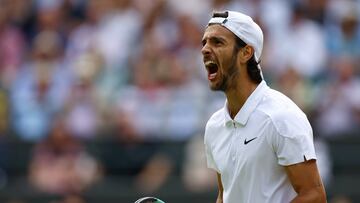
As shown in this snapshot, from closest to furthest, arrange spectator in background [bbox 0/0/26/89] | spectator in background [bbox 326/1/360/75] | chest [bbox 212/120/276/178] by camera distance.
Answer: chest [bbox 212/120/276/178], spectator in background [bbox 326/1/360/75], spectator in background [bbox 0/0/26/89]

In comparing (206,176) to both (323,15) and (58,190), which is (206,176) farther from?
(323,15)

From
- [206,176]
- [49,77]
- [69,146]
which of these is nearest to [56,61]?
[49,77]

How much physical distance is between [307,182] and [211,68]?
0.88 metres

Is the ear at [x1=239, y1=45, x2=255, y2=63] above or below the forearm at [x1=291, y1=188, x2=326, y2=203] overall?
above

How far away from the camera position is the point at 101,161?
13359mm

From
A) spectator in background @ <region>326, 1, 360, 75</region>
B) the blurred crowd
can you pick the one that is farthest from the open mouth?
spectator in background @ <region>326, 1, 360, 75</region>

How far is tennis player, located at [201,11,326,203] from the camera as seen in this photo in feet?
19.8

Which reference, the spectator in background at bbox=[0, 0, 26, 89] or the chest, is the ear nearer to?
the chest

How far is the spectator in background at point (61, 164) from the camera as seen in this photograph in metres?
12.9

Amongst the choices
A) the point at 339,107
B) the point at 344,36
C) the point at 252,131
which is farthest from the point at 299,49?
the point at 252,131

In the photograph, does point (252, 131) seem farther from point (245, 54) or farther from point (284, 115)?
point (245, 54)

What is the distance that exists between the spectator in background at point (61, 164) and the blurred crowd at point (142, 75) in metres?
0.01

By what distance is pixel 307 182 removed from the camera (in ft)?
19.7

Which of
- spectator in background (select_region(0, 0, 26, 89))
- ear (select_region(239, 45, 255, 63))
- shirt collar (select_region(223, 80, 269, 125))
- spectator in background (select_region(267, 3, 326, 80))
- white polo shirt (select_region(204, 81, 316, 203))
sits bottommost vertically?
white polo shirt (select_region(204, 81, 316, 203))
